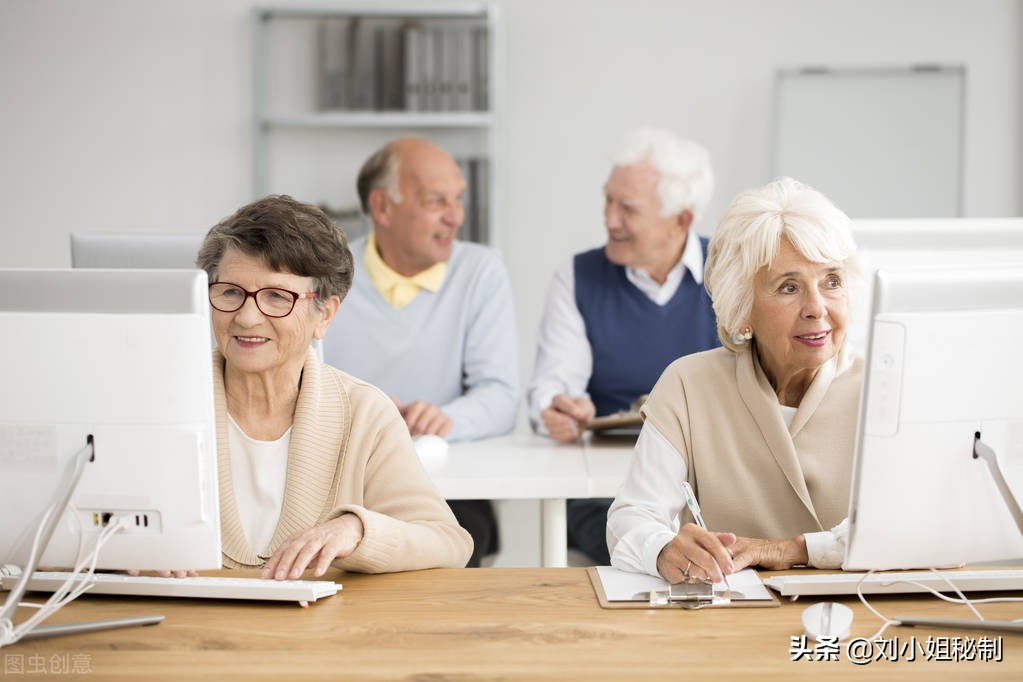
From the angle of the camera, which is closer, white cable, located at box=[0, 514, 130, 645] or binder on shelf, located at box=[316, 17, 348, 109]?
white cable, located at box=[0, 514, 130, 645]

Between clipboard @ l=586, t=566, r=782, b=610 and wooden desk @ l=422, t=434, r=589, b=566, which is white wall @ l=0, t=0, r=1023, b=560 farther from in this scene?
clipboard @ l=586, t=566, r=782, b=610

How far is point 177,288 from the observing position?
1334mm

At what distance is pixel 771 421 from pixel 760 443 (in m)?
0.05

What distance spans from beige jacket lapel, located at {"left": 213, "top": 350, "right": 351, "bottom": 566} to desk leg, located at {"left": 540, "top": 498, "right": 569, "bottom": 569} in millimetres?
708

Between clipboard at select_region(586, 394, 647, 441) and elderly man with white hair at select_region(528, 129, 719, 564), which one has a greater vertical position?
elderly man with white hair at select_region(528, 129, 719, 564)

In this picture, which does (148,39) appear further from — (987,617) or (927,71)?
(987,617)

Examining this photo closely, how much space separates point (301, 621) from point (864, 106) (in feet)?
12.1

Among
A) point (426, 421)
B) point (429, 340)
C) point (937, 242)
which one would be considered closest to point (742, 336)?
point (937, 242)

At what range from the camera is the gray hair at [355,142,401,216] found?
3.38m

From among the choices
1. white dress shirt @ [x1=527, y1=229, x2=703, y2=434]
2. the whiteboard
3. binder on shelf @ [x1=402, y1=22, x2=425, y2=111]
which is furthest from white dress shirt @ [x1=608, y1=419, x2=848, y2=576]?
the whiteboard

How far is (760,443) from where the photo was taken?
6.20ft

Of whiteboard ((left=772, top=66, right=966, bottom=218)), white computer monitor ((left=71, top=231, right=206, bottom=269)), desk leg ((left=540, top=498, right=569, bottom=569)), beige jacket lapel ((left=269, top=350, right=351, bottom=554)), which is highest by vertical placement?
whiteboard ((left=772, top=66, right=966, bottom=218))

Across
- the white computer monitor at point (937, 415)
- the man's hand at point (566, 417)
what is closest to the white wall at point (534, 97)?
the man's hand at point (566, 417)

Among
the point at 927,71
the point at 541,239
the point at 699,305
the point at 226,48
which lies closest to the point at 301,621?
the point at 699,305
